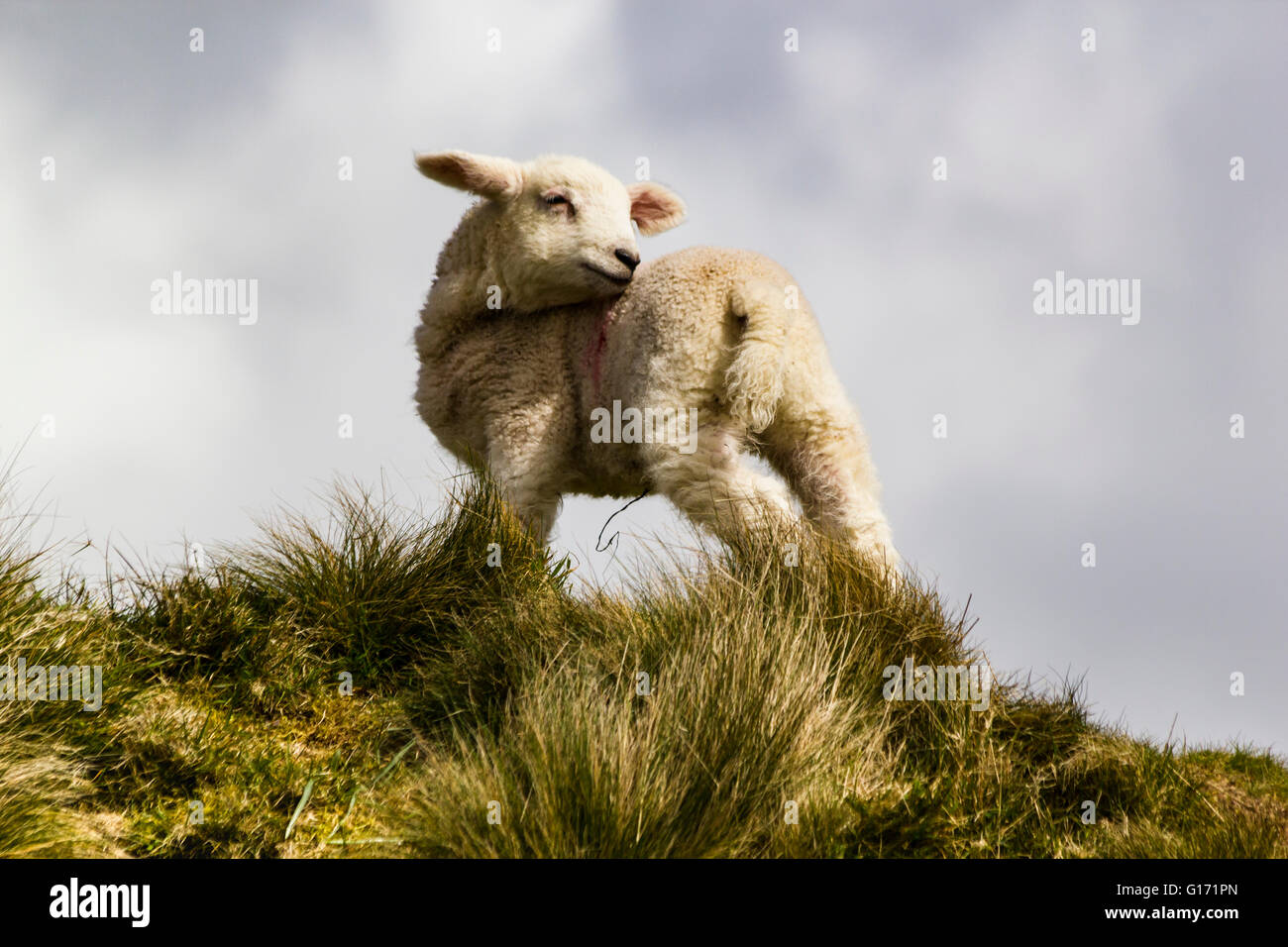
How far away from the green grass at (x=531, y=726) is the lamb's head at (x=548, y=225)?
1476 millimetres

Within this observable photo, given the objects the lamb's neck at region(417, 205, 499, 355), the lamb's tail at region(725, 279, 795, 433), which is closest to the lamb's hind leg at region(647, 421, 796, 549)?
the lamb's tail at region(725, 279, 795, 433)

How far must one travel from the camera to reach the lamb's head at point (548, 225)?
6289 millimetres

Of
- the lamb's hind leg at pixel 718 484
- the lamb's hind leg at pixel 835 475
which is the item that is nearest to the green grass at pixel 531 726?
the lamb's hind leg at pixel 718 484

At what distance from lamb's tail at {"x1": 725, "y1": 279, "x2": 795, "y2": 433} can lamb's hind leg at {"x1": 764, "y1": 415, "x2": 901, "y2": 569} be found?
9.4 inches

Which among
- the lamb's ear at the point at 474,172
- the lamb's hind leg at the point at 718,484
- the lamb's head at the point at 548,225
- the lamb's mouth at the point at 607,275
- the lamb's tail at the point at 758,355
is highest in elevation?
the lamb's ear at the point at 474,172

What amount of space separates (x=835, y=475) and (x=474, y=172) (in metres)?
2.92

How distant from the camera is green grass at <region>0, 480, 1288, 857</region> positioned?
147 inches

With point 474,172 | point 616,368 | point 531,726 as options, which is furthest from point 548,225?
point 531,726

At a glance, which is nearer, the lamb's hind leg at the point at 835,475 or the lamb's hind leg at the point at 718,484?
the lamb's hind leg at the point at 718,484

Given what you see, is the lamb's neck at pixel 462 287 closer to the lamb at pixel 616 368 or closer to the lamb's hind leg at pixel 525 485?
the lamb at pixel 616 368

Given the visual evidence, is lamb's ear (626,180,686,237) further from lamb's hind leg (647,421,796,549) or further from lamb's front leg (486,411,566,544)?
lamb's hind leg (647,421,796,549)

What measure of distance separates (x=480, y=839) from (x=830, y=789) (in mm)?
1365

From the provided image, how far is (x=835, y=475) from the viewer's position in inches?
233

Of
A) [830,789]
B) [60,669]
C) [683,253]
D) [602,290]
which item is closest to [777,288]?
[683,253]
